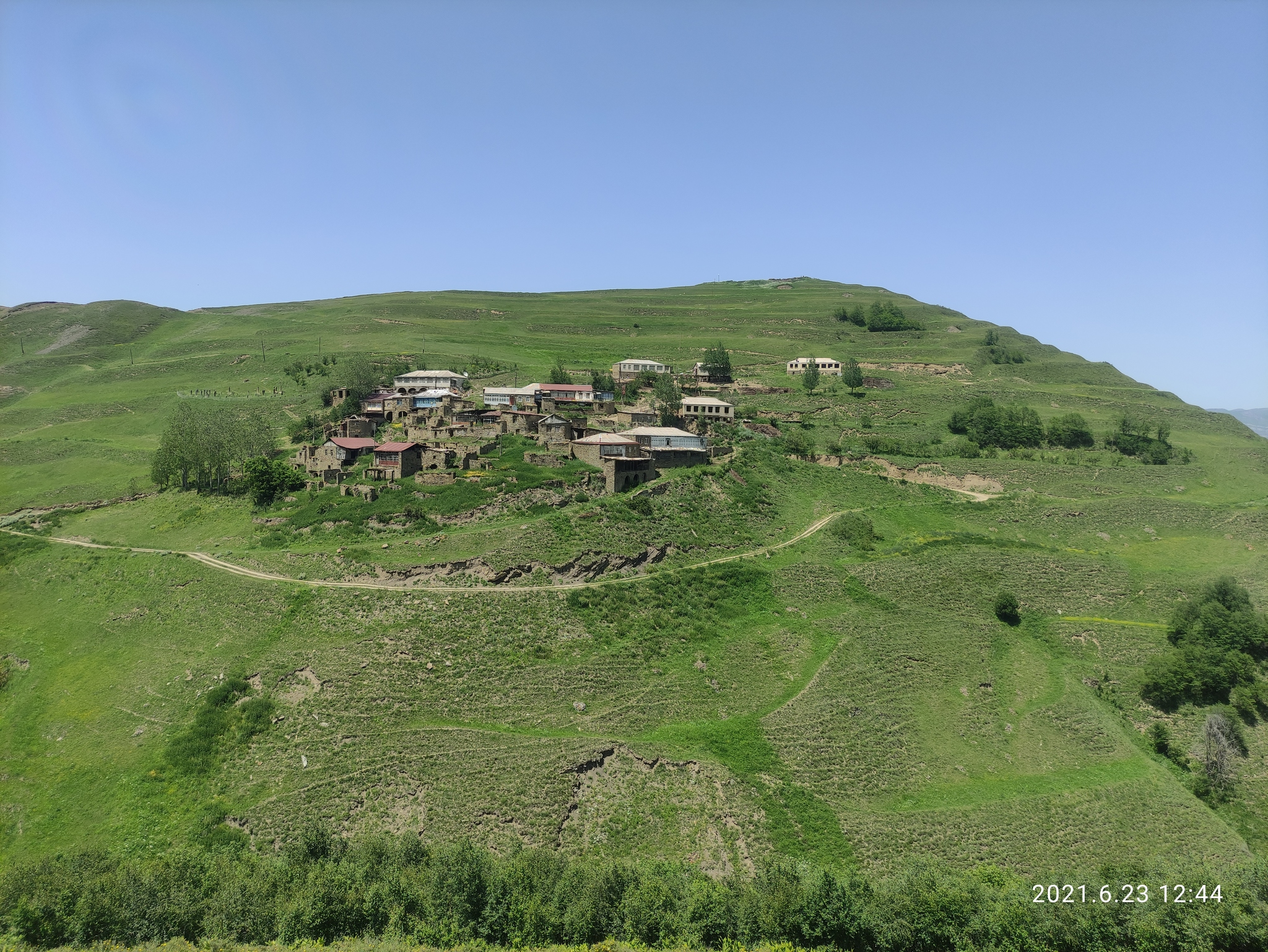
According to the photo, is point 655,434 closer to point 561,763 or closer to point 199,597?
point 561,763

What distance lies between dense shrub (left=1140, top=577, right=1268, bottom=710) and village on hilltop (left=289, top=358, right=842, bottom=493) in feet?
127

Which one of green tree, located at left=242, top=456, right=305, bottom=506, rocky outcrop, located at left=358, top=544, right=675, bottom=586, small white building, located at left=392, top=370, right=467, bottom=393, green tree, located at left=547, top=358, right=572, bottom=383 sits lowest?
rocky outcrop, located at left=358, top=544, right=675, bottom=586

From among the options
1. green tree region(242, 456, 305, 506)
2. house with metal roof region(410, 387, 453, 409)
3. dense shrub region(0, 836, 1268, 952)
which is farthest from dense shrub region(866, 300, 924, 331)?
dense shrub region(0, 836, 1268, 952)

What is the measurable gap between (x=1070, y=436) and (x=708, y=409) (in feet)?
143

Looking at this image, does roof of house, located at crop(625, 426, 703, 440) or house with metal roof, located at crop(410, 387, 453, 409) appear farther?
house with metal roof, located at crop(410, 387, 453, 409)

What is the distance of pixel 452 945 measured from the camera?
2789 centimetres

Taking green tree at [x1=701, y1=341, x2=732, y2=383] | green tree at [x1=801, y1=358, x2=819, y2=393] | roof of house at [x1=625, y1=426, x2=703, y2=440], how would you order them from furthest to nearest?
green tree at [x1=701, y1=341, x2=732, y2=383] → green tree at [x1=801, y1=358, x2=819, y2=393] → roof of house at [x1=625, y1=426, x2=703, y2=440]

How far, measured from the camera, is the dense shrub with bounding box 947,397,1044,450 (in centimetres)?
8156

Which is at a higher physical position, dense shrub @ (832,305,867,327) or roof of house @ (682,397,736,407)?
dense shrub @ (832,305,867,327)

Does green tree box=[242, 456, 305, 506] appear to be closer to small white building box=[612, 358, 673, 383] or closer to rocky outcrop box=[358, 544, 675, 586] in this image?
rocky outcrop box=[358, 544, 675, 586]

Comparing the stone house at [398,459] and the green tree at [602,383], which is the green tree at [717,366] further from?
the stone house at [398,459]

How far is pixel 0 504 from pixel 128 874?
53.7 metres

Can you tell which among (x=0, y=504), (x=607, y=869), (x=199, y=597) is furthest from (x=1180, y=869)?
(x=0, y=504)

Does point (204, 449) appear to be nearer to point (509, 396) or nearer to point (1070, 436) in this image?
point (509, 396)
